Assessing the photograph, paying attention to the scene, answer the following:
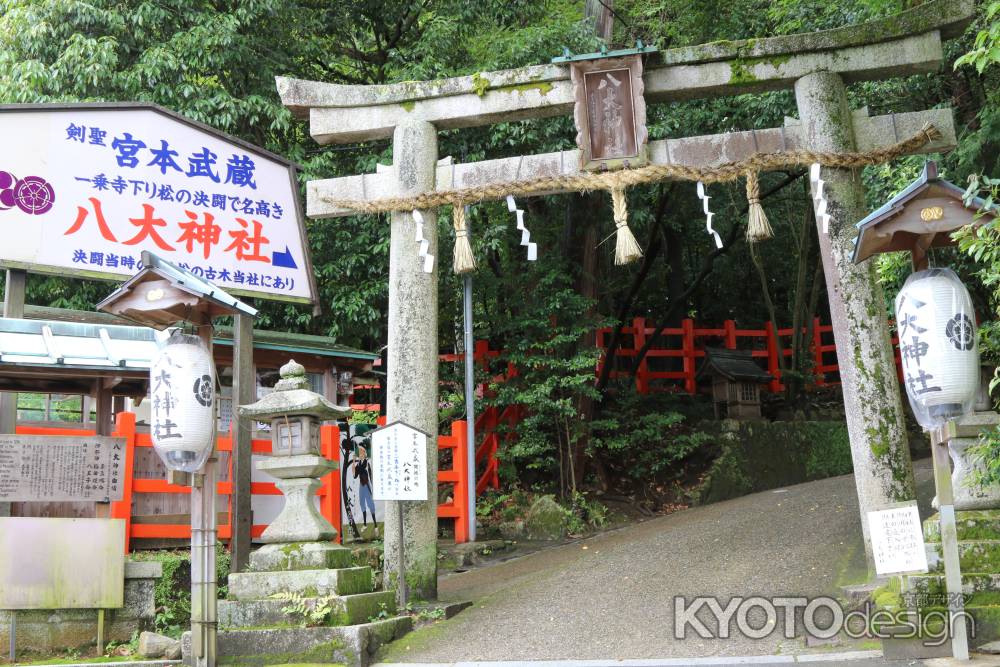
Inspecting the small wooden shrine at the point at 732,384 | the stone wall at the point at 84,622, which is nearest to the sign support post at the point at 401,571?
the stone wall at the point at 84,622

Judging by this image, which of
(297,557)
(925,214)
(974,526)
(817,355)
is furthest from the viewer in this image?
(817,355)

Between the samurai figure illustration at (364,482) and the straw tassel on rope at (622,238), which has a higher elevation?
the straw tassel on rope at (622,238)

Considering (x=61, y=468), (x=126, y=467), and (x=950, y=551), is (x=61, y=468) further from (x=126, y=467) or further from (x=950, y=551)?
(x=950, y=551)

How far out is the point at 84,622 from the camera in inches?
310

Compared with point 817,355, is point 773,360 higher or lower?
lower

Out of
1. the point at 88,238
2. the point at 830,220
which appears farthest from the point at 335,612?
the point at 830,220

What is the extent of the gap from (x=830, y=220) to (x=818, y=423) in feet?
30.2

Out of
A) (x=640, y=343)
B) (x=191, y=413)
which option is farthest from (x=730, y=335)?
(x=191, y=413)

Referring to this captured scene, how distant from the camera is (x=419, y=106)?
9469 mm

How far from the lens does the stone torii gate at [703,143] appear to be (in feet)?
27.1

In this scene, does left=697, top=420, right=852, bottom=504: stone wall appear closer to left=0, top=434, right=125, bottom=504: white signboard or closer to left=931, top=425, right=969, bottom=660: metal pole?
left=931, top=425, right=969, bottom=660: metal pole

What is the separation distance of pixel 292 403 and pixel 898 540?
15.2 feet

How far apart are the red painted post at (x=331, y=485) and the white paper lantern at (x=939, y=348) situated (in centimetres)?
650

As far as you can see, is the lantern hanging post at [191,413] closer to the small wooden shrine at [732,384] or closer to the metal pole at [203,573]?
the metal pole at [203,573]
